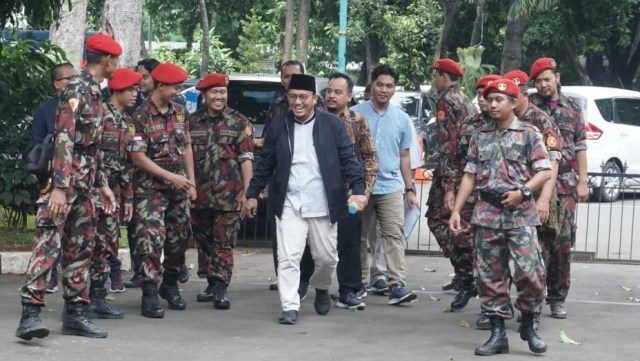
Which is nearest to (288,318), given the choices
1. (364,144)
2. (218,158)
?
(218,158)

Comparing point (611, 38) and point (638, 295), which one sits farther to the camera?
point (611, 38)

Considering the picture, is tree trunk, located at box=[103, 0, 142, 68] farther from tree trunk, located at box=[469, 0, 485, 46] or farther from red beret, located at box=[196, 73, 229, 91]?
tree trunk, located at box=[469, 0, 485, 46]

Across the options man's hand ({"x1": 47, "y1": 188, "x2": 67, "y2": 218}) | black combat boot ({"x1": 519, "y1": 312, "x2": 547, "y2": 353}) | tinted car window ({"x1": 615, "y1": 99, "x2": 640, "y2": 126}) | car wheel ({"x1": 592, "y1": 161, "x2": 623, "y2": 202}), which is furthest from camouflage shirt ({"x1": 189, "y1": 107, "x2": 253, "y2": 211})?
tinted car window ({"x1": 615, "y1": 99, "x2": 640, "y2": 126})

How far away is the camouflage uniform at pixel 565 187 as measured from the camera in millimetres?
10156

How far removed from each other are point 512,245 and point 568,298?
287 cm

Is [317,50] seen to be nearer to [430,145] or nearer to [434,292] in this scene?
[430,145]

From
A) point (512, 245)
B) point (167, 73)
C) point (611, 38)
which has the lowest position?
point (512, 245)

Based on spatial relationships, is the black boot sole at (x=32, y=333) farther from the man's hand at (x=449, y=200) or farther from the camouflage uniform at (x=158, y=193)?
the man's hand at (x=449, y=200)

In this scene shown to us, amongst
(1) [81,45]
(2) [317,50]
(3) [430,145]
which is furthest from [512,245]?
(2) [317,50]

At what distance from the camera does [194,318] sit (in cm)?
989

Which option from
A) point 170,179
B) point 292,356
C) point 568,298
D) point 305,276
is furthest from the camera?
point 568,298

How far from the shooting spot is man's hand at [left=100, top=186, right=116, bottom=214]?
8891 mm

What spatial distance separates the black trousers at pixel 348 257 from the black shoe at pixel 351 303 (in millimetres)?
31

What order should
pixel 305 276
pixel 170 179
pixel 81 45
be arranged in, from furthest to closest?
pixel 81 45
pixel 305 276
pixel 170 179
